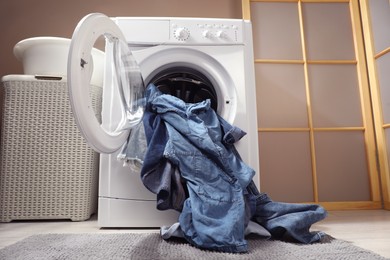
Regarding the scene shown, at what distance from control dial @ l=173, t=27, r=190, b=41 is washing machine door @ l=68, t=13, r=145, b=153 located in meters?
0.22

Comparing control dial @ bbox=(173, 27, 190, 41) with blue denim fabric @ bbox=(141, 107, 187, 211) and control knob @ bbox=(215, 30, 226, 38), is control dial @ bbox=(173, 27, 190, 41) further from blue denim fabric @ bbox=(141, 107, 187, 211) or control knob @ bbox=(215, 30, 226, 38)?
blue denim fabric @ bbox=(141, 107, 187, 211)

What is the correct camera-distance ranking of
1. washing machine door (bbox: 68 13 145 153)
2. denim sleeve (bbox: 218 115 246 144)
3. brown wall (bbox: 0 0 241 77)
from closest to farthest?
washing machine door (bbox: 68 13 145 153)
denim sleeve (bbox: 218 115 246 144)
brown wall (bbox: 0 0 241 77)

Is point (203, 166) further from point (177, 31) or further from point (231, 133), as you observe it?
point (177, 31)

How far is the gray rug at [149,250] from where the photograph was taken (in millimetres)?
657

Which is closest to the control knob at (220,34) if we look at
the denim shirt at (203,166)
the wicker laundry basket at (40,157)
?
the denim shirt at (203,166)

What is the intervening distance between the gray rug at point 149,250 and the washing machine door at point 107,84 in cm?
27

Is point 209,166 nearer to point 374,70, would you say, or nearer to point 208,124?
point 208,124

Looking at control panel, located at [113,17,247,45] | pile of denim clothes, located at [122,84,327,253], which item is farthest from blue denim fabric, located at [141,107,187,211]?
control panel, located at [113,17,247,45]

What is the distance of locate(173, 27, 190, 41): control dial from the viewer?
1.12 m

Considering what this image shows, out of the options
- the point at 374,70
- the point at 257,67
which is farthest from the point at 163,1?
the point at 374,70

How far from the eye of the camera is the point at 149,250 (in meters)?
0.70

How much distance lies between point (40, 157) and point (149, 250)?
82 cm

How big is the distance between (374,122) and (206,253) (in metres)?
1.54

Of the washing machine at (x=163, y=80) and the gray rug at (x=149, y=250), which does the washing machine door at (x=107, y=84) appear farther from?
the gray rug at (x=149, y=250)
